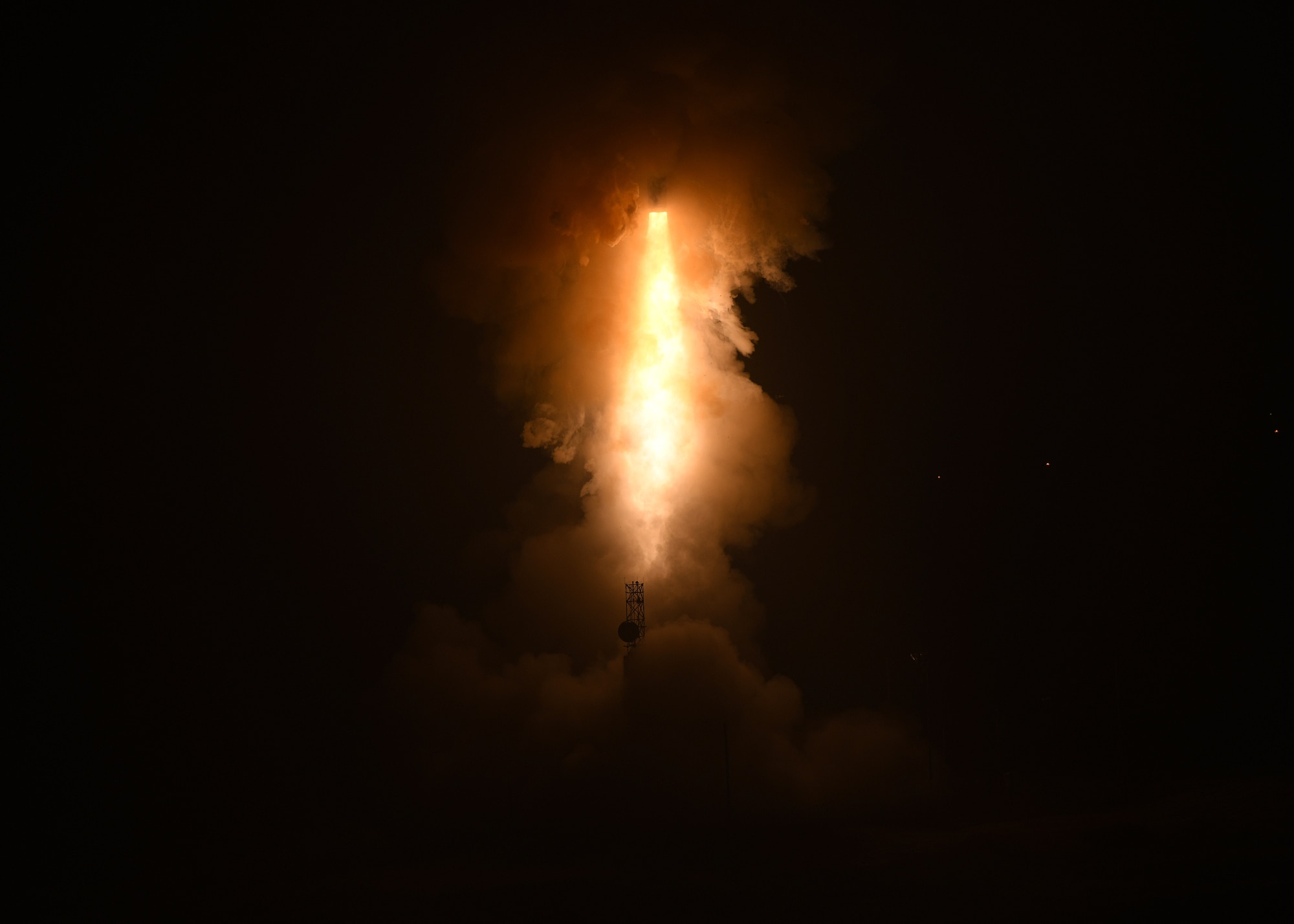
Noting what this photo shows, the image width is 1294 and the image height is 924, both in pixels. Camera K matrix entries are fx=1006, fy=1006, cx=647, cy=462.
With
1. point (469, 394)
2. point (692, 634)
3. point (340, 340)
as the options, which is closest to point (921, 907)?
point (692, 634)

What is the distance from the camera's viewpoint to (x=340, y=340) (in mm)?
28891

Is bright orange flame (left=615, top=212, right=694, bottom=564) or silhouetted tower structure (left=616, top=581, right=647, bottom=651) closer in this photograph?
silhouetted tower structure (left=616, top=581, right=647, bottom=651)

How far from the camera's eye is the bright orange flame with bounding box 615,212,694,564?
23.7m

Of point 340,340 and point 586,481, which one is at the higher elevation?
point 340,340

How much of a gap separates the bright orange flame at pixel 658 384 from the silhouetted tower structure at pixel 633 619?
147cm

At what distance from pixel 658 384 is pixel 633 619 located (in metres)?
5.48

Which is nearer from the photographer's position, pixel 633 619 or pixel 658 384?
pixel 633 619

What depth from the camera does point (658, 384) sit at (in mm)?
23703

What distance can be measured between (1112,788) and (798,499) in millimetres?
9693

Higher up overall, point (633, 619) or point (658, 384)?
point (658, 384)

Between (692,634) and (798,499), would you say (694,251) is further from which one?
(692,634)

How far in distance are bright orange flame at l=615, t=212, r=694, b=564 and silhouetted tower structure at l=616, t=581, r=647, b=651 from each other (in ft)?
4.83

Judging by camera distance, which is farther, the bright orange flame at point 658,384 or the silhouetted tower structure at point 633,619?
the bright orange flame at point 658,384

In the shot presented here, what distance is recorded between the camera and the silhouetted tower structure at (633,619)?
22.0 metres
